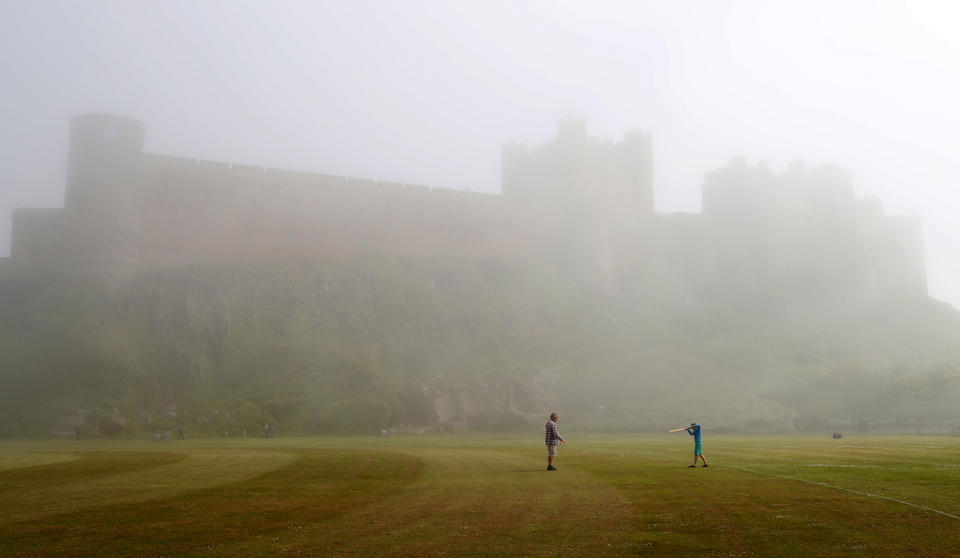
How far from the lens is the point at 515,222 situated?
89.4m

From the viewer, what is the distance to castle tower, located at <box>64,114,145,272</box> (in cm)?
6544

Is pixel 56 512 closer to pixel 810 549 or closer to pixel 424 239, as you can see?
pixel 810 549

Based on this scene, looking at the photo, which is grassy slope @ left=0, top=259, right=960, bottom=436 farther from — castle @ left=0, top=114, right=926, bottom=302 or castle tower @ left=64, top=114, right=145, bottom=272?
castle tower @ left=64, top=114, right=145, bottom=272

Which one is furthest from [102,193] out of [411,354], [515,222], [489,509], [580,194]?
[489,509]

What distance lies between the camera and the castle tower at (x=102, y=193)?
65.4 m

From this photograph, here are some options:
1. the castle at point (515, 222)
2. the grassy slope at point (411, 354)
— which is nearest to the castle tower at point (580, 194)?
the castle at point (515, 222)

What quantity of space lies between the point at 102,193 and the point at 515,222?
43.5m

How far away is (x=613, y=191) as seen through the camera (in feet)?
317

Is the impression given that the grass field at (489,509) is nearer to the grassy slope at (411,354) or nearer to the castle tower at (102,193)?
the grassy slope at (411,354)

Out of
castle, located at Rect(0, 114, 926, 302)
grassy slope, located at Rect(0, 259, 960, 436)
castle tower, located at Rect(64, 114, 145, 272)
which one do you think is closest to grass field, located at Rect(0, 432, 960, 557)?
grassy slope, located at Rect(0, 259, 960, 436)

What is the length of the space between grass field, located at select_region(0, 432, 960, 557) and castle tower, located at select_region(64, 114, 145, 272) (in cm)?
4701

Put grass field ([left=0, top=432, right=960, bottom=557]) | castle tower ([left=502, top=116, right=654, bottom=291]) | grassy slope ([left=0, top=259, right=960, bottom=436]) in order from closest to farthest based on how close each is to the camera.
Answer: grass field ([left=0, top=432, right=960, bottom=557]), grassy slope ([left=0, top=259, right=960, bottom=436]), castle tower ([left=502, top=116, right=654, bottom=291])

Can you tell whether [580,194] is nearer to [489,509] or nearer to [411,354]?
[411,354]

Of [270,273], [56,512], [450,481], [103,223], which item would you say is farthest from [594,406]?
[56,512]
